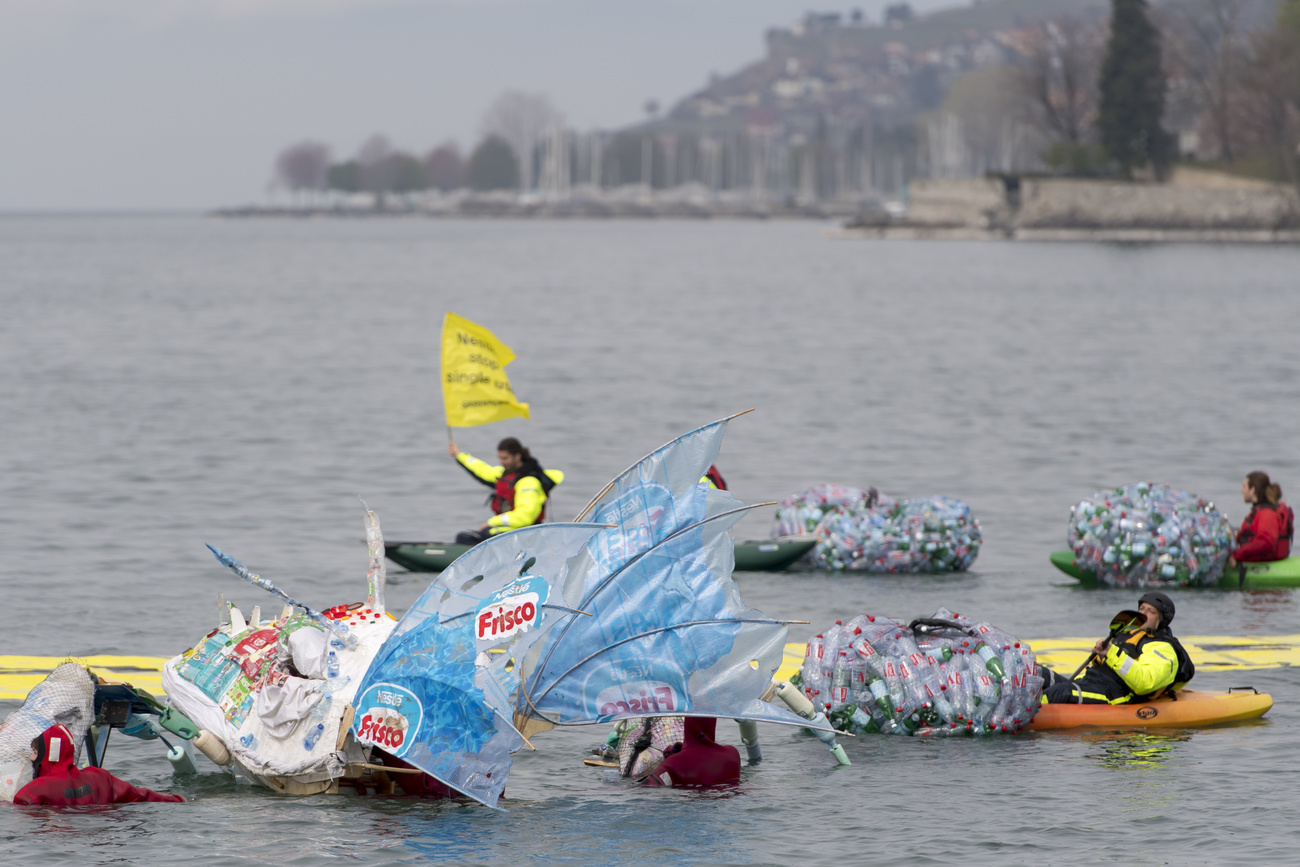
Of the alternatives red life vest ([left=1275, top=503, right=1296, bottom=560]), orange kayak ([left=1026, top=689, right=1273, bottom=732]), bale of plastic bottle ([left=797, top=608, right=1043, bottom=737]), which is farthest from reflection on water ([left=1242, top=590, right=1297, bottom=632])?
bale of plastic bottle ([left=797, top=608, right=1043, bottom=737])

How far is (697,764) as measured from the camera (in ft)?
39.0

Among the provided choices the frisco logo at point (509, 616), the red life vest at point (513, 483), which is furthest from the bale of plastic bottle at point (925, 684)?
the red life vest at point (513, 483)

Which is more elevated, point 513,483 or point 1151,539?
point 513,483

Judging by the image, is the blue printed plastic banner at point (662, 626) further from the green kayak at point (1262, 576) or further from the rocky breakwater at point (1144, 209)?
the rocky breakwater at point (1144, 209)

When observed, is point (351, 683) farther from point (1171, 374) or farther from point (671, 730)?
point (1171, 374)

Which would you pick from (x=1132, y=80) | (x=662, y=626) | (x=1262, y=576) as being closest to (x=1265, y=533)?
(x=1262, y=576)

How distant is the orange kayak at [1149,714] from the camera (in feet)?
43.8

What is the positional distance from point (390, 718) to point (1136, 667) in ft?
20.3

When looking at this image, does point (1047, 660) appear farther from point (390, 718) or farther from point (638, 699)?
point (390, 718)

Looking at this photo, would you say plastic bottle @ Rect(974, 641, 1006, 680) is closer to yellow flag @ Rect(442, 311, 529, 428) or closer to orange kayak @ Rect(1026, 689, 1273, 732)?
orange kayak @ Rect(1026, 689, 1273, 732)

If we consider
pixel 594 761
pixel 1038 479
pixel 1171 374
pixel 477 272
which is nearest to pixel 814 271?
pixel 477 272

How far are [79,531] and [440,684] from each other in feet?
47.9

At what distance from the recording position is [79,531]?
2372cm

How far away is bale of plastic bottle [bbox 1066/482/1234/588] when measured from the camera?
18812 millimetres
